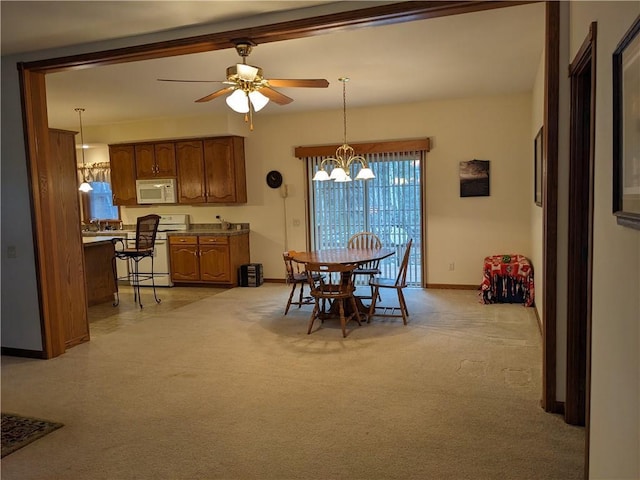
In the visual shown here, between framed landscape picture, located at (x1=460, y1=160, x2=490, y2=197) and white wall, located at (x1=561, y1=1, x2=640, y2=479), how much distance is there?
4.57 m

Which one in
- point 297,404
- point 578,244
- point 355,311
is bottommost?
point 297,404

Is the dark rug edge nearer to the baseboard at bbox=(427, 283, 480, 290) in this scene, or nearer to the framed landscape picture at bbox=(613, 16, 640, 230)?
the framed landscape picture at bbox=(613, 16, 640, 230)

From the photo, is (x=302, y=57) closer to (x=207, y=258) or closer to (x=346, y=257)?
(x=346, y=257)

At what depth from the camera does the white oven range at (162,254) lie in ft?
25.1

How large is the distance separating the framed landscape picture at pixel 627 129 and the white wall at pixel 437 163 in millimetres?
5059

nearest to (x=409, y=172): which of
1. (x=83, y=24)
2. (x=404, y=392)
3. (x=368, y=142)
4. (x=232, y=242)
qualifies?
(x=368, y=142)

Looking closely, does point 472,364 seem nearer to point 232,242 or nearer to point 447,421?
point 447,421

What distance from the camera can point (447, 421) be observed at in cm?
287

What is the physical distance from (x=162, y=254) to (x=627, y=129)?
7098mm

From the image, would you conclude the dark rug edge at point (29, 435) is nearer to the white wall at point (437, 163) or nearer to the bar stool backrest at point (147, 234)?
the bar stool backrest at point (147, 234)

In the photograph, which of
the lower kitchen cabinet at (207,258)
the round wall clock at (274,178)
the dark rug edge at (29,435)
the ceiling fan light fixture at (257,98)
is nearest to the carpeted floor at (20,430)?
the dark rug edge at (29,435)

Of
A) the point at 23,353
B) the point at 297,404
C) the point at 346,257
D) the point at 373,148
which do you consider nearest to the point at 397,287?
the point at 346,257

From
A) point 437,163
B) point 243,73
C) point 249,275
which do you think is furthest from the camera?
point 249,275

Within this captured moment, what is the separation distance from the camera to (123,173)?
8.01 m
